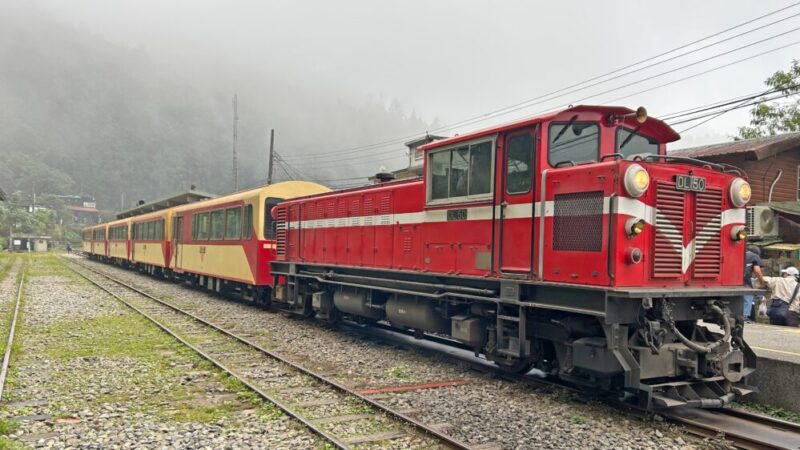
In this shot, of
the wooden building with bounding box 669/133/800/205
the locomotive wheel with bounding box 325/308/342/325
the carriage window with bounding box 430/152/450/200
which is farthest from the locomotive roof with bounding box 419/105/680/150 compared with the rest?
the wooden building with bounding box 669/133/800/205

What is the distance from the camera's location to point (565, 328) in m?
6.80

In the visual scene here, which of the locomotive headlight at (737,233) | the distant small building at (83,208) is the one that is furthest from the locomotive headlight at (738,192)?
the distant small building at (83,208)

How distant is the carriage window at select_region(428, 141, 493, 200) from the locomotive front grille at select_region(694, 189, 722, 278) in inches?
100

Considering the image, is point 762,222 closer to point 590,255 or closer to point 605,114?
point 605,114

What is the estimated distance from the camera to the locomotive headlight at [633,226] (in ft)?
20.0

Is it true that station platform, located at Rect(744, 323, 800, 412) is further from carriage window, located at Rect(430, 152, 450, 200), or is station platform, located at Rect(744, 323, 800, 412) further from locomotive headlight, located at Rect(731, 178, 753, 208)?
carriage window, located at Rect(430, 152, 450, 200)

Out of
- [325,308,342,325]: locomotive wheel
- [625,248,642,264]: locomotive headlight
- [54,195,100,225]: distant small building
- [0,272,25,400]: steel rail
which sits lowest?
[0,272,25,400]: steel rail

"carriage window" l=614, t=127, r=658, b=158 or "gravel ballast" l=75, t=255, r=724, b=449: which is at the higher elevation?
"carriage window" l=614, t=127, r=658, b=158

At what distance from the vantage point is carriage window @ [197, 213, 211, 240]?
19.9 metres

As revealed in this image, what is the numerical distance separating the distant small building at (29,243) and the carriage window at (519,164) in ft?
279

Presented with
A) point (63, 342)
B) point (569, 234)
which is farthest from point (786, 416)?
point (63, 342)

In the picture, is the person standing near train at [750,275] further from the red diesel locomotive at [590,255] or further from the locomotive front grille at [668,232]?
the locomotive front grille at [668,232]

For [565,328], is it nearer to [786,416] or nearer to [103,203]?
Answer: [786,416]

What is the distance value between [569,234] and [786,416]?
3.31m
